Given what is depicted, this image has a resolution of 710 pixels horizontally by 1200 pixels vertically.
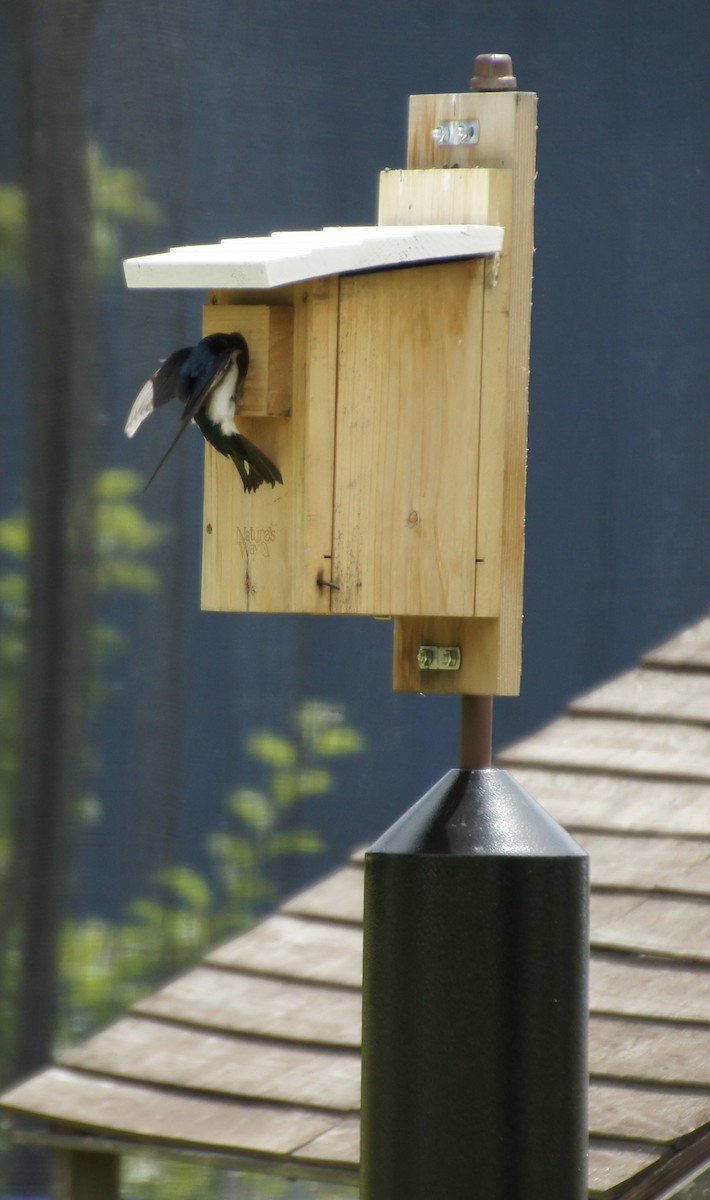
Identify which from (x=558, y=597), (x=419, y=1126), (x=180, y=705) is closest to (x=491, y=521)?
(x=419, y=1126)

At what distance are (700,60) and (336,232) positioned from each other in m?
2.47

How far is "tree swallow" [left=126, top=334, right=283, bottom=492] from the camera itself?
5.69 ft

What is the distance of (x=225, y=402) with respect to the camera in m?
1.76

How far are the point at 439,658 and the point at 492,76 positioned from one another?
562mm

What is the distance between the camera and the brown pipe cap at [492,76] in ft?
5.67

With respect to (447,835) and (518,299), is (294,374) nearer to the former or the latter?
(518,299)

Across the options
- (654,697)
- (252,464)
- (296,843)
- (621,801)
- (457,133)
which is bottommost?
(296,843)

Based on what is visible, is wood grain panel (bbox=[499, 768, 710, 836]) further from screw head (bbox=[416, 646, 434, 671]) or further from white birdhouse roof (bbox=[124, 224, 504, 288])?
white birdhouse roof (bbox=[124, 224, 504, 288])

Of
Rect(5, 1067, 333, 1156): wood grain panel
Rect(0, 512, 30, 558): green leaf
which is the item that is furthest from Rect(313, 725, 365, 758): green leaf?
Rect(5, 1067, 333, 1156): wood grain panel

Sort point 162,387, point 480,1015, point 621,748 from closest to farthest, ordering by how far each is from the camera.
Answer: point 480,1015 < point 162,387 < point 621,748

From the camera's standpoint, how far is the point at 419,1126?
60.8 inches

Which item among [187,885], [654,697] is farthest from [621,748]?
[187,885]

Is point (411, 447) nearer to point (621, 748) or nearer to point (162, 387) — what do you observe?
point (162, 387)

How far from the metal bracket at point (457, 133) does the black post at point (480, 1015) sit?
656mm
